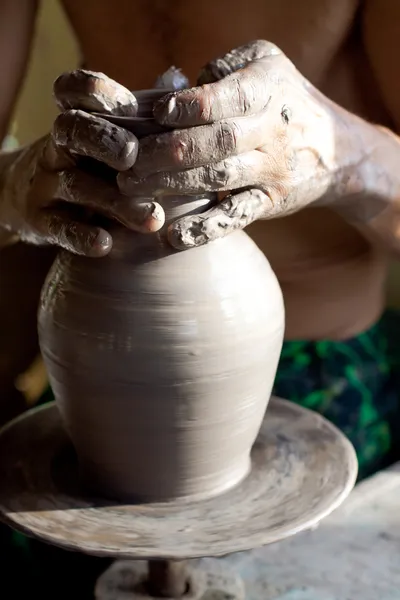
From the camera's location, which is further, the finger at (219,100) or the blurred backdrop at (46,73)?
the blurred backdrop at (46,73)

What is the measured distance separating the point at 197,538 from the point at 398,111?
75 centimetres

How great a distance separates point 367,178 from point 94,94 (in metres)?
0.44

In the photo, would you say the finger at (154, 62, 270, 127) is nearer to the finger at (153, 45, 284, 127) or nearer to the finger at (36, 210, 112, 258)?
the finger at (153, 45, 284, 127)

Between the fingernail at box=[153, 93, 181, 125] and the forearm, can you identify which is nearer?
the fingernail at box=[153, 93, 181, 125]

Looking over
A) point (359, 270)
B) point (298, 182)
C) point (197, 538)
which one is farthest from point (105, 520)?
point (359, 270)

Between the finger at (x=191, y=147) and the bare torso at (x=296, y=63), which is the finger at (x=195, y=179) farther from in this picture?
the bare torso at (x=296, y=63)

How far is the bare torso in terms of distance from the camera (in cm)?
118

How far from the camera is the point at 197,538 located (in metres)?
0.81

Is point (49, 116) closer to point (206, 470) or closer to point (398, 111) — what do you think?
point (398, 111)

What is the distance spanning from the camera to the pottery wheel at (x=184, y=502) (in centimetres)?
80

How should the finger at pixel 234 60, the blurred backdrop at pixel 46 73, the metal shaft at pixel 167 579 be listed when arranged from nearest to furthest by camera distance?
the finger at pixel 234 60, the metal shaft at pixel 167 579, the blurred backdrop at pixel 46 73

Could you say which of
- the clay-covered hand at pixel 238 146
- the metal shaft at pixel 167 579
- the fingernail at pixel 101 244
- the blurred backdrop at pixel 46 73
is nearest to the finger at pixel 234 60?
the clay-covered hand at pixel 238 146

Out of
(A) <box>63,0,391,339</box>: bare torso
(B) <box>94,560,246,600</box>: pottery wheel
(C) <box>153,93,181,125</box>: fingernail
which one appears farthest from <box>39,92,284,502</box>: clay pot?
(A) <box>63,0,391,339</box>: bare torso

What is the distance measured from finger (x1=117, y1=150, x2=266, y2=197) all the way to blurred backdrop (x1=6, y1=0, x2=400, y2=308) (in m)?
1.37
